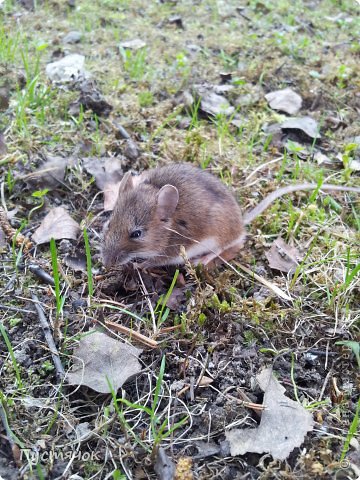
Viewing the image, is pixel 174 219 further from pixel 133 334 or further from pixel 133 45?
pixel 133 45

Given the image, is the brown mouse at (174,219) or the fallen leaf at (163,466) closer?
the fallen leaf at (163,466)

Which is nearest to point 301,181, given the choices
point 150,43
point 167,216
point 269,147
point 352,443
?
point 269,147

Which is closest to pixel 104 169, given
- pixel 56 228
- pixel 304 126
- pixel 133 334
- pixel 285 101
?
pixel 56 228

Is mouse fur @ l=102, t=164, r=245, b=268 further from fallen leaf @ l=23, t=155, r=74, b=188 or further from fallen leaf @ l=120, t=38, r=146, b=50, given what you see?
fallen leaf @ l=120, t=38, r=146, b=50

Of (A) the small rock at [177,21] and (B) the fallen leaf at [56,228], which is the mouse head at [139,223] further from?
(A) the small rock at [177,21]

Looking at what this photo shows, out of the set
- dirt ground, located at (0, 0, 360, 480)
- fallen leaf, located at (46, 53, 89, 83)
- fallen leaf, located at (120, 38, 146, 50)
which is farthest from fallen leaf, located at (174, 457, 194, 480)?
fallen leaf, located at (120, 38, 146, 50)

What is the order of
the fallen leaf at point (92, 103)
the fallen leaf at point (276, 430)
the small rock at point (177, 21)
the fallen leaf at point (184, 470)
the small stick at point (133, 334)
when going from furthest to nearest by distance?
the small rock at point (177, 21) < the fallen leaf at point (92, 103) < the small stick at point (133, 334) < the fallen leaf at point (276, 430) < the fallen leaf at point (184, 470)

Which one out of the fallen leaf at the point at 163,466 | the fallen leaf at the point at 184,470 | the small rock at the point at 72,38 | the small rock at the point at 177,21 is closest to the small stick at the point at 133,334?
the fallen leaf at the point at 163,466

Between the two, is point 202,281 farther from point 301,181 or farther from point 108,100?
point 108,100
